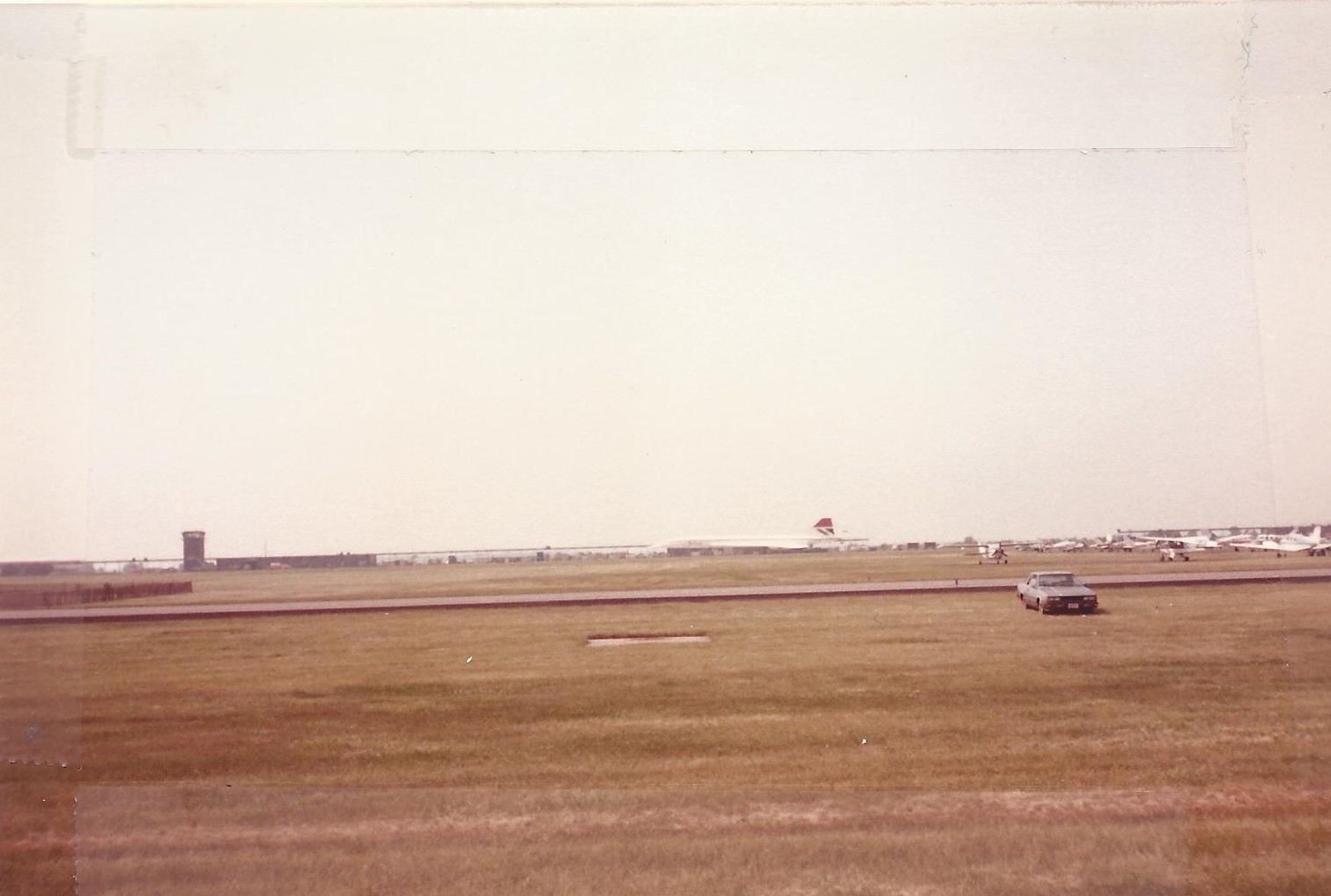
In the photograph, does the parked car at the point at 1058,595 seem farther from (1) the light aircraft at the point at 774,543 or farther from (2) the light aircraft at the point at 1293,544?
(2) the light aircraft at the point at 1293,544

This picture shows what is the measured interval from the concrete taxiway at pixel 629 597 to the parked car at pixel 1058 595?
4579 millimetres

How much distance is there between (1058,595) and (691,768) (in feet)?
54.2

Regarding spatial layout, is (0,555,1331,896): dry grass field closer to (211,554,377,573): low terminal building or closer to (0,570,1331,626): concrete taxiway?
(0,570,1331,626): concrete taxiway

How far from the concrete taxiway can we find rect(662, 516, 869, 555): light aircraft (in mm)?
2655

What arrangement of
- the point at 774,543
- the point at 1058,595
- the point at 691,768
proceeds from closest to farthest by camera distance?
the point at 691,768
the point at 1058,595
the point at 774,543

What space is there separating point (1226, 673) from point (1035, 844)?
901cm

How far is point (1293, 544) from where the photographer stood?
48.5m

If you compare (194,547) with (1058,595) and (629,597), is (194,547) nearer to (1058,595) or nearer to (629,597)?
→ (629,597)

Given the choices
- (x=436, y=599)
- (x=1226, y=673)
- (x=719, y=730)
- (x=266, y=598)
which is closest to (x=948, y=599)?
(x=1226, y=673)

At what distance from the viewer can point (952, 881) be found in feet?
22.0

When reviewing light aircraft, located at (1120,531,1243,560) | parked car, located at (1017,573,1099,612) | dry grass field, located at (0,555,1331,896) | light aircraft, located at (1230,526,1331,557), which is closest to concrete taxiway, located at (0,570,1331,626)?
parked car, located at (1017,573,1099,612)

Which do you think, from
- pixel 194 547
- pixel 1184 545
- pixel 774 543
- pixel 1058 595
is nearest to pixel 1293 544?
pixel 1184 545

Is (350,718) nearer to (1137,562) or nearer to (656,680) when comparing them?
(656,680)

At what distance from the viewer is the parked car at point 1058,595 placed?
2245 cm
